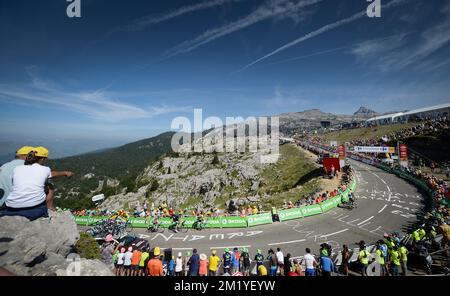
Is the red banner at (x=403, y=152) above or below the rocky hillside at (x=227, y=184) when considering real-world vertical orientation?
above

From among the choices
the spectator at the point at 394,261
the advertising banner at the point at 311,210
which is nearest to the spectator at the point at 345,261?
the spectator at the point at 394,261

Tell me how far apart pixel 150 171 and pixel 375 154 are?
101m

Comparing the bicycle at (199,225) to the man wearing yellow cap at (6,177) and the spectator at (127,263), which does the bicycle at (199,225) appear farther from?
the man wearing yellow cap at (6,177)

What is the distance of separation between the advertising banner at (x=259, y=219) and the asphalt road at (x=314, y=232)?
0.63m

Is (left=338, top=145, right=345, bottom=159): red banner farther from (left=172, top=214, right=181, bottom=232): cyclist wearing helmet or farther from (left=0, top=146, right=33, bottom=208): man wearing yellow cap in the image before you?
(left=0, top=146, right=33, bottom=208): man wearing yellow cap

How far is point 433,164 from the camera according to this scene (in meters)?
41.2

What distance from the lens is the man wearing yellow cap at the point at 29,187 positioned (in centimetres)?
440

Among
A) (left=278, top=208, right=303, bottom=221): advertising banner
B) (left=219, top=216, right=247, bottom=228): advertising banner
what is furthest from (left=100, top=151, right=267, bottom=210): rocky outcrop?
(left=219, top=216, right=247, bottom=228): advertising banner

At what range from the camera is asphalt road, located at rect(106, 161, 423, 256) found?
1734 centimetres

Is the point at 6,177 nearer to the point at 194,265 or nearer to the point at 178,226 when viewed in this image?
the point at 194,265

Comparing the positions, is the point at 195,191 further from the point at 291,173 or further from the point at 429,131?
the point at 429,131
